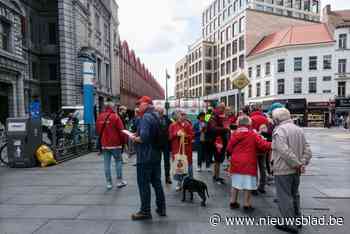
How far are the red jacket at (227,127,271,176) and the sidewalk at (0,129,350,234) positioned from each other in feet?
2.50

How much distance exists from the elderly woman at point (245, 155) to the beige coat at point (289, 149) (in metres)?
0.70

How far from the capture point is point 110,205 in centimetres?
536

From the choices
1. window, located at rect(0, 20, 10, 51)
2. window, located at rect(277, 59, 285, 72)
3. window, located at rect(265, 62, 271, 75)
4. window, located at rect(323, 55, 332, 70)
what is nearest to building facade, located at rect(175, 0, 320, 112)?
window, located at rect(265, 62, 271, 75)

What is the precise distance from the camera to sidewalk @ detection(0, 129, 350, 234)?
4293mm

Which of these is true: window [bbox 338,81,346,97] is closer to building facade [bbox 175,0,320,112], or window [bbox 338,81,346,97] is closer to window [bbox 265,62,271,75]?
window [bbox 265,62,271,75]

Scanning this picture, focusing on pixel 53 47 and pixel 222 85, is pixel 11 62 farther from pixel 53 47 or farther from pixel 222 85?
pixel 222 85

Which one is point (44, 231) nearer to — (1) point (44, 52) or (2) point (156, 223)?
(2) point (156, 223)

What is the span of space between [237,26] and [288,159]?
181 feet

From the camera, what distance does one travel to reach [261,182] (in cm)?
621

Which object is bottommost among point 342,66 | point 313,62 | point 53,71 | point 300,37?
point 53,71

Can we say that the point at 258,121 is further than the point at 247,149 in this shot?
Yes

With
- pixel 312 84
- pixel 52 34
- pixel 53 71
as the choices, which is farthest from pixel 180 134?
pixel 312 84

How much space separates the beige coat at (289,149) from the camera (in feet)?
13.2

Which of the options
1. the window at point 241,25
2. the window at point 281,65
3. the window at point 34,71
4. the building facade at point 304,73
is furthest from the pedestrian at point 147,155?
the window at point 241,25
